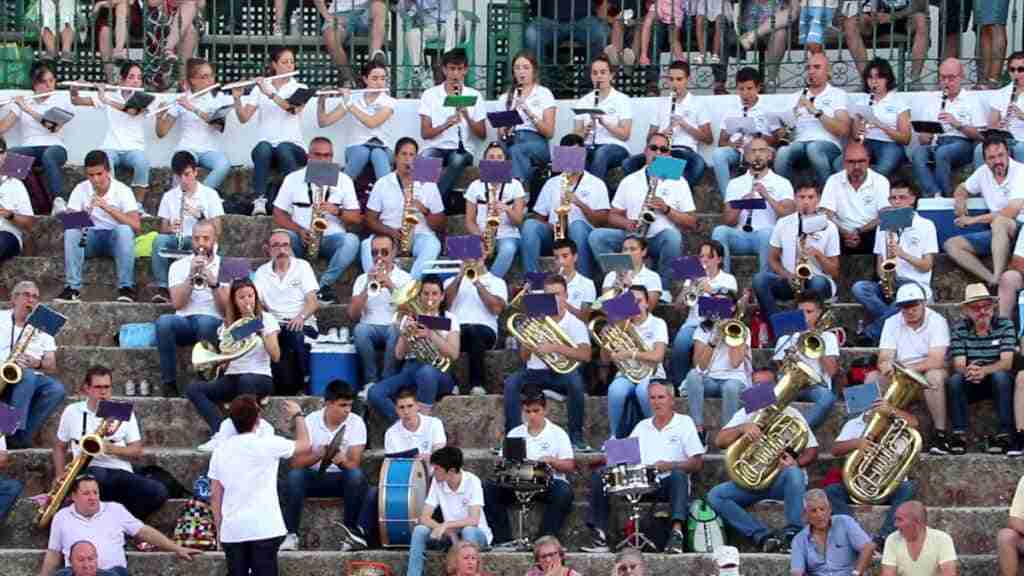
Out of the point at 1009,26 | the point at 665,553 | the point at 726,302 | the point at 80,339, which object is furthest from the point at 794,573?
the point at 1009,26

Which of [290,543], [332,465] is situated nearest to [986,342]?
[332,465]

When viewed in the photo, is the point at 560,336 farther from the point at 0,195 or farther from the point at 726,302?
the point at 0,195

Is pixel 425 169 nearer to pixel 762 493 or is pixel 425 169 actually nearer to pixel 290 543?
pixel 290 543

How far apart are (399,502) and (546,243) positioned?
365 cm

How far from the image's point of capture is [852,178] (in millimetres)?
24156

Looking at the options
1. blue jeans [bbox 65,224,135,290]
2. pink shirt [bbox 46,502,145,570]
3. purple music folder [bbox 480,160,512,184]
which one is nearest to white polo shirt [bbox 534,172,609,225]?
purple music folder [bbox 480,160,512,184]

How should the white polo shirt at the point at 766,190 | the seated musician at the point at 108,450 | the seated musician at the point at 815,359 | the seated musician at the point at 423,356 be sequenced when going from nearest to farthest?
the seated musician at the point at 108,450 < the seated musician at the point at 815,359 < the seated musician at the point at 423,356 < the white polo shirt at the point at 766,190

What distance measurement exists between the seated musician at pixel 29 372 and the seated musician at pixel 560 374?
3280mm

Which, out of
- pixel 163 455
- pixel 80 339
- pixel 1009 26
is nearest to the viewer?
pixel 163 455

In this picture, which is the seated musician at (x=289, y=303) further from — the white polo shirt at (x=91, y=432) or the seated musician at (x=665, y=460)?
the seated musician at (x=665, y=460)

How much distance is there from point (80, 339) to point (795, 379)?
18.5 feet

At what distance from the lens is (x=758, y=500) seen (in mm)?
21562

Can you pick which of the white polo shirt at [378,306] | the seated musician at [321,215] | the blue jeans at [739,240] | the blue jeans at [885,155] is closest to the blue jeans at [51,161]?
the seated musician at [321,215]

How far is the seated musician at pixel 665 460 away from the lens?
21375 millimetres
